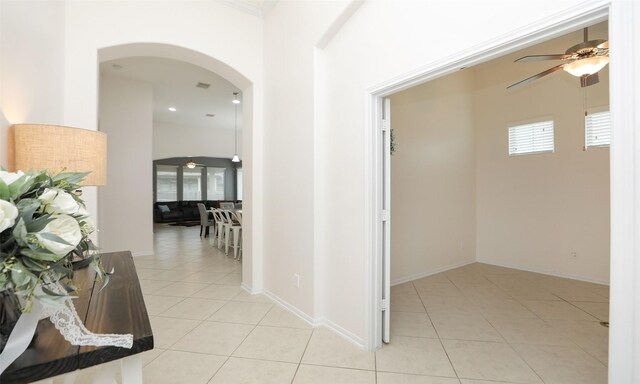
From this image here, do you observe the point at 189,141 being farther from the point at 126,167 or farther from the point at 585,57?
the point at 585,57

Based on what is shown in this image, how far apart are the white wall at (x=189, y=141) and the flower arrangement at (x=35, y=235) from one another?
10810 mm

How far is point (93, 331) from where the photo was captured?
93cm

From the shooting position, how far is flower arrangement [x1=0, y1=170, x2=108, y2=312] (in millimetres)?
679

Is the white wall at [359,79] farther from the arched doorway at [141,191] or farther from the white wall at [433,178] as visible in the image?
the white wall at [433,178]

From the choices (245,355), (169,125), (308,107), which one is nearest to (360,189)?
(308,107)

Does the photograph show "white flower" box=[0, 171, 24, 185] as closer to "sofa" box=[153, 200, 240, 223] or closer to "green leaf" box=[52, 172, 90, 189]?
"green leaf" box=[52, 172, 90, 189]

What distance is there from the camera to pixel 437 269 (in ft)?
15.3

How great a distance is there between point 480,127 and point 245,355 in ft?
17.0

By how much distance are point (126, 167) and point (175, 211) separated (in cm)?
593

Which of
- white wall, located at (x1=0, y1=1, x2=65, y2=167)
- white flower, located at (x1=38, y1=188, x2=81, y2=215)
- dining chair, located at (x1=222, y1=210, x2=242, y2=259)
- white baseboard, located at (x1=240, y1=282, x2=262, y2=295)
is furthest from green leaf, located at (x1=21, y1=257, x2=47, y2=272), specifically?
dining chair, located at (x1=222, y1=210, x2=242, y2=259)

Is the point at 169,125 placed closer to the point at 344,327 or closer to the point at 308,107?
the point at 308,107

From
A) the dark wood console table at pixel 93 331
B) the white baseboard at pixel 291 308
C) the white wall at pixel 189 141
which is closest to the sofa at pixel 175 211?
the white wall at pixel 189 141

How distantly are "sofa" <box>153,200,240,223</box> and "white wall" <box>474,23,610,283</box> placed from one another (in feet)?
31.9

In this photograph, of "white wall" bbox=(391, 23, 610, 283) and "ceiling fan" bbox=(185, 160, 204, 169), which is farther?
"ceiling fan" bbox=(185, 160, 204, 169)
